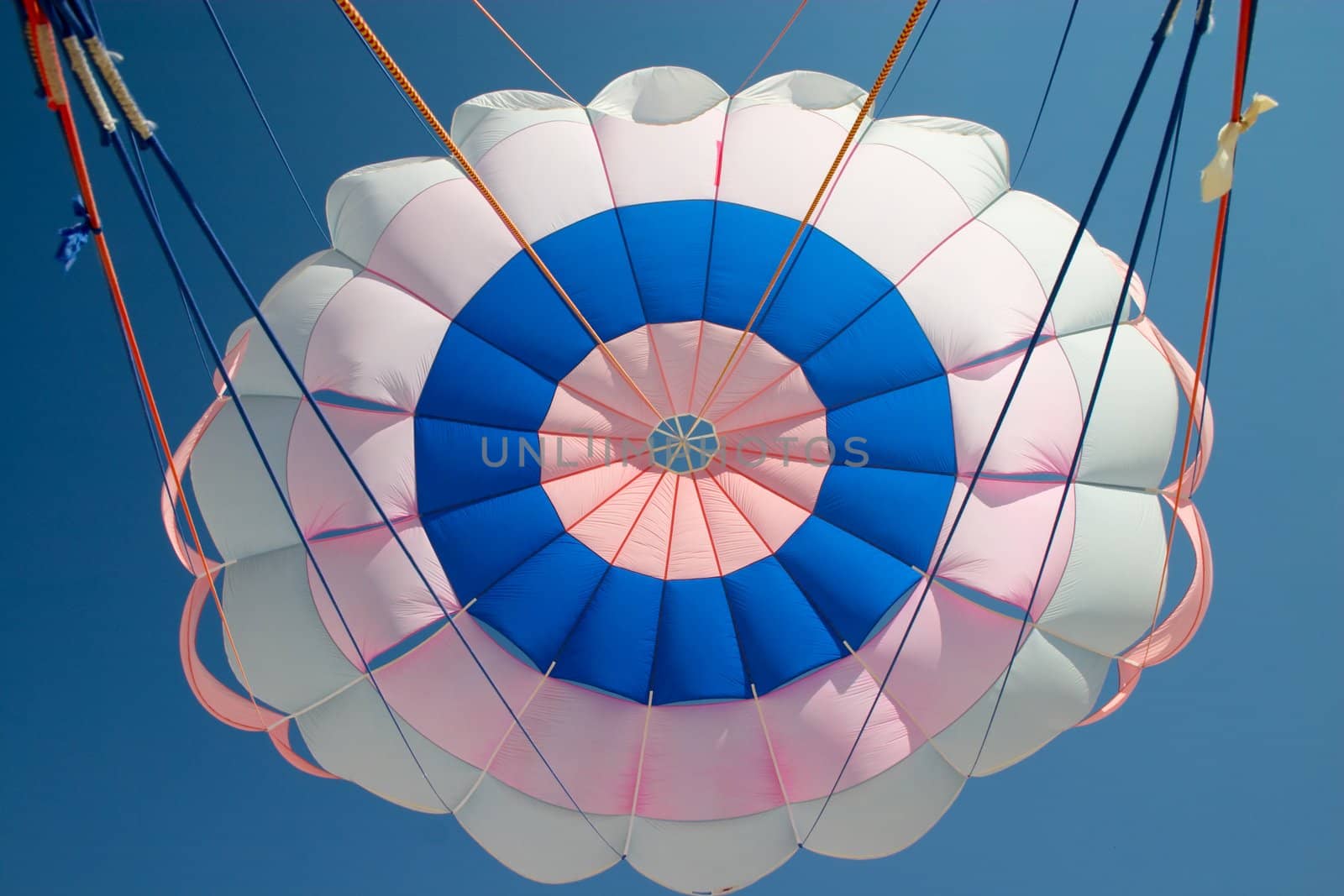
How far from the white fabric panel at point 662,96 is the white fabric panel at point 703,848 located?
4069mm

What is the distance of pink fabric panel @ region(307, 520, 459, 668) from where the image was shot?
19.3ft

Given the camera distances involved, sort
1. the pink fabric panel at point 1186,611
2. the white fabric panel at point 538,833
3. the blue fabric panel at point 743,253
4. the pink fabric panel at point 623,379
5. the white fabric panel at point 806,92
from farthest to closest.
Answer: the pink fabric panel at point 623,379 → the blue fabric panel at point 743,253 → the white fabric panel at point 538,833 → the pink fabric panel at point 1186,611 → the white fabric panel at point 806,92

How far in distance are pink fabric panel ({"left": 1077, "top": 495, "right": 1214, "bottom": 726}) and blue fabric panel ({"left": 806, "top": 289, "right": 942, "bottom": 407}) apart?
5.82ft

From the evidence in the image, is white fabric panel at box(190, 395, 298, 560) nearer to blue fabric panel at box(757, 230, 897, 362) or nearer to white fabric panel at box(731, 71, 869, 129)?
blue fabric panel at box(757, 230, 897, 362)

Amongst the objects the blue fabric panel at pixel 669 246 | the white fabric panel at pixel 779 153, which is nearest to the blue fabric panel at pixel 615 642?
the blue fabric panel at pixel 669 246

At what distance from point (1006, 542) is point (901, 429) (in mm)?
898

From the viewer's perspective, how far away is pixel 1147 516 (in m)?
6.14

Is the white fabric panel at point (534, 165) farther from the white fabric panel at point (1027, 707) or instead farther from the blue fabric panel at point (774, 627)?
the white fabric panel at point (1027, 707)

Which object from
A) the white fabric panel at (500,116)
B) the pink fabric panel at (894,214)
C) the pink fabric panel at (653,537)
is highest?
the pink fabric panel at (894,214)

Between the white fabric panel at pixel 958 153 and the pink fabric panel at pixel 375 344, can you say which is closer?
the pink fabric panel at pixel 375 344

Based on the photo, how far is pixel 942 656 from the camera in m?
6.03

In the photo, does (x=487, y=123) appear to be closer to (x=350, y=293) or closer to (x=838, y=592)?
(x=350, y=293)

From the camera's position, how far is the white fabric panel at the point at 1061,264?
20.2 feet

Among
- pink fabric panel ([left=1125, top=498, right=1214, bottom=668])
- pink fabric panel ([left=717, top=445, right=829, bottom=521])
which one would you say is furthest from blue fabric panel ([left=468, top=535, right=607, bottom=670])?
pink fabric panel ([left=1125, top=498, right=1214, bottom=668])
